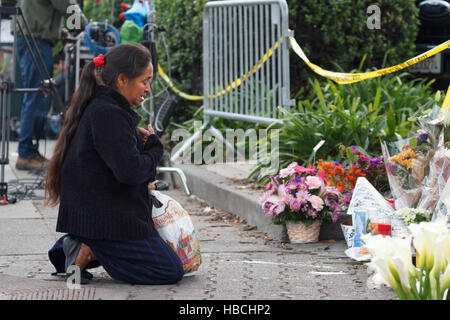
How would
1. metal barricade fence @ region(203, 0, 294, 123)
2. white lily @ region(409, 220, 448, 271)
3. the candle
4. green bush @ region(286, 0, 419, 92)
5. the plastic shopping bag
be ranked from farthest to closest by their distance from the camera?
1. green bush @ region(286, 0, 419, 92)
2. metal barricade fence @ region(203, 0, 294, 123)
3. the candle
4. the plastic shopping bag
5. white lily @ region(409, 220, 448, 271)

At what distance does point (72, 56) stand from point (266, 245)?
4.09 meters

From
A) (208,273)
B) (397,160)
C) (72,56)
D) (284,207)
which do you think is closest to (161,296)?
(208,273)

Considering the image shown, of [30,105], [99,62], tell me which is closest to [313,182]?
[99,62]

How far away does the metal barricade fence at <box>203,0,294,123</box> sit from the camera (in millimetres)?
6672

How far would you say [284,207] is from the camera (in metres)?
5.23

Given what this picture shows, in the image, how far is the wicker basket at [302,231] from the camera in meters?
5.28

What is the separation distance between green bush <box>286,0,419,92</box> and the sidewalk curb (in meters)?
1.49

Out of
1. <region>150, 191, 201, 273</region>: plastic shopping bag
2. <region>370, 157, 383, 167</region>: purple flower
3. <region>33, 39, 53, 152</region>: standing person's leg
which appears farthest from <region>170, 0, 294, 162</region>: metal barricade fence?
<region>150, 191, 201, 273</region>: plastic shopping bag

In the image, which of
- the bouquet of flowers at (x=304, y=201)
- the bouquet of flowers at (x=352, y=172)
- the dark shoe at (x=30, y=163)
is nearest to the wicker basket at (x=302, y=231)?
the bouquet of flowers at (x=304, y=201)

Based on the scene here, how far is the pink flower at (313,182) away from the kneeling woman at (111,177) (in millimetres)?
1278

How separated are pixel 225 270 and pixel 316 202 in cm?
84

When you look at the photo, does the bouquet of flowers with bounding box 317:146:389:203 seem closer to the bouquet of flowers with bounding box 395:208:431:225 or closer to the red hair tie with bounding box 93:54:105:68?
the bouquet of flowers with bounding box 395:208:431:225

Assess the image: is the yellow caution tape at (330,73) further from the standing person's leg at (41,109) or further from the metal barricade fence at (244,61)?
the standing person's leg at (41,109)

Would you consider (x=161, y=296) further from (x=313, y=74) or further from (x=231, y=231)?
(x=313, y=74)
